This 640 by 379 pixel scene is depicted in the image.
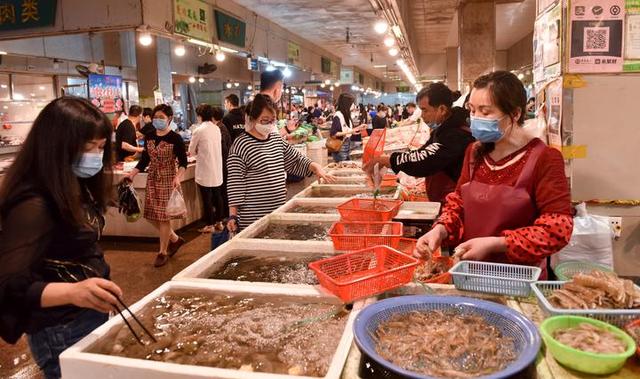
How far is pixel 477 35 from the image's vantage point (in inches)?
460

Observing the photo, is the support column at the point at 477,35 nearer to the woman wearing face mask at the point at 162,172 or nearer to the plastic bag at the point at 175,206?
Result: the woman wearing face mask at the point at 162,172

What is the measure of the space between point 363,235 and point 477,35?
1033cm

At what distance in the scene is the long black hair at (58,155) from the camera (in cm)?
193

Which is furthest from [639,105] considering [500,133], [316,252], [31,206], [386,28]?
[386,28]

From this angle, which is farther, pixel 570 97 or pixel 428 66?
pixel 428 66

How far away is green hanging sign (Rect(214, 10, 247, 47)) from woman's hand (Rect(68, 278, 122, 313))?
24.7ft

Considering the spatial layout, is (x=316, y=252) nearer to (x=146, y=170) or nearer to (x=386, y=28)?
(x=146, y=170)

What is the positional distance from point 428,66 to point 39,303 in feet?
85.4

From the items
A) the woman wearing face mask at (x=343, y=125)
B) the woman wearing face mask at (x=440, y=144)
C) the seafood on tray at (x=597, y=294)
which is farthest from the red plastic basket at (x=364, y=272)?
the woman wearing face mask at (x=343, y=125)

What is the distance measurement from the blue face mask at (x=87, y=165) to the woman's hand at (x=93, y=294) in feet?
1.73

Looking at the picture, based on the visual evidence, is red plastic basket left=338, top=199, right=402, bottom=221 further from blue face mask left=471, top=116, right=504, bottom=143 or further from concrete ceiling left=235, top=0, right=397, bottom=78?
concrete ceiling left=235, top=0, right=397, bottom=78

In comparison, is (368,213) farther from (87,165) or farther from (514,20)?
(514,20)

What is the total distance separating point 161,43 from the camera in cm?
1200

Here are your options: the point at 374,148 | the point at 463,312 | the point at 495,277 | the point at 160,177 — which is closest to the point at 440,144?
the point at 374,148
